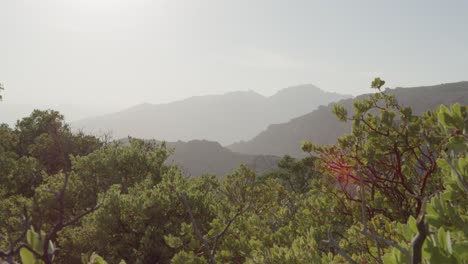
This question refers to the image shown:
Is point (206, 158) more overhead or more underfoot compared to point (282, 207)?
more underfoot

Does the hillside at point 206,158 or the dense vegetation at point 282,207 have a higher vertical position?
the dense vegetation at point 282,207

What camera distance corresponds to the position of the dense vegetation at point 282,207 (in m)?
1.55

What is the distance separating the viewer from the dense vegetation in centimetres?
155

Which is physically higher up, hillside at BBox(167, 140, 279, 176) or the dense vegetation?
the dense vegetation

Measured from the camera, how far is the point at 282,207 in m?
11.7

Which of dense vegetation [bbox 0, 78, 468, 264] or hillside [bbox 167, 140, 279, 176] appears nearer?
dense vegetation [bbox 0, 78, 468, 264]

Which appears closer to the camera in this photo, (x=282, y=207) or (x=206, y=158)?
(x=282, y=207)

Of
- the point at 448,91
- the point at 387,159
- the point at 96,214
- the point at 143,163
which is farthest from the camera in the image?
the point at 448,91

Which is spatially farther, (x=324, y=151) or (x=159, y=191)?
(x=159, y=191)

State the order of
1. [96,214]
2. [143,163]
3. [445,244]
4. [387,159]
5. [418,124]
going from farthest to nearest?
[143,163]
[96,214]
[387,159]
[418,124]
[445,244]

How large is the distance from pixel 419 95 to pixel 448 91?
12.1m

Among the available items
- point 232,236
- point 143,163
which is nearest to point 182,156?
point 143,163

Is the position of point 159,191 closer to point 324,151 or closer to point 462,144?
point 324,151

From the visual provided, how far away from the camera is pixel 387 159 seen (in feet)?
22.0
